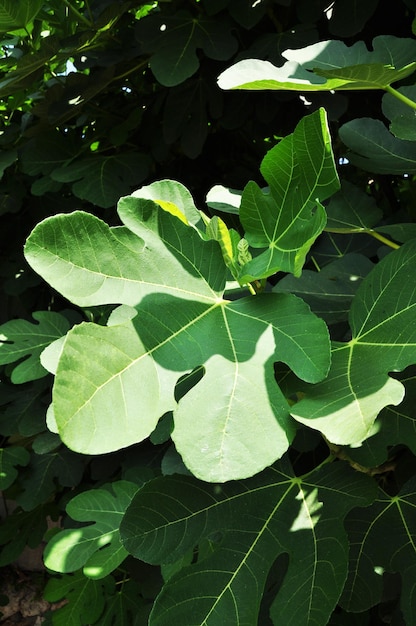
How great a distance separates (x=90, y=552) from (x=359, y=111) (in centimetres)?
111

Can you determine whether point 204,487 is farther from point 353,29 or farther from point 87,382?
point 353,29

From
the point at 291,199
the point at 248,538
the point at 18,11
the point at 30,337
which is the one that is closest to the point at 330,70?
the point at 291,199

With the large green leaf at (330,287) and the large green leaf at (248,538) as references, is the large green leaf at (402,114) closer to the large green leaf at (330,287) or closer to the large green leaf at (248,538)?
the large green leaf at (330,287)

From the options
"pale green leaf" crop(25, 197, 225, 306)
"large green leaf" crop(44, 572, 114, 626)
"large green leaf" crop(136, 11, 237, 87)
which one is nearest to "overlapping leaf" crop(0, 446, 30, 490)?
"large green leaf" crop(44, 572, 114, 626)

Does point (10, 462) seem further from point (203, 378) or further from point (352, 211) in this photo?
point (203, 378)

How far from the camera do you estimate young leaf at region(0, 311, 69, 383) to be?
63.1 inches

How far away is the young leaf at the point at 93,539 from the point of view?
104 cm

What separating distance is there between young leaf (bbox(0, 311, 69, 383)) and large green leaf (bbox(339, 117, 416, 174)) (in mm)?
923

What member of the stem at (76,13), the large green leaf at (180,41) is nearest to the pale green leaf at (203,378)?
the large green leaf at (180,41)

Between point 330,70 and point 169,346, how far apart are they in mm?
390

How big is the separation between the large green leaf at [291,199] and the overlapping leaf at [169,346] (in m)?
0.05

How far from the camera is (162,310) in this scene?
0.69 meters

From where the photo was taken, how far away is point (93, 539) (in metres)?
1.11

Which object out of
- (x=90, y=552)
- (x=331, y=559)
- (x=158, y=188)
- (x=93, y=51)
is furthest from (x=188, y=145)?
(x=331, y=559)
